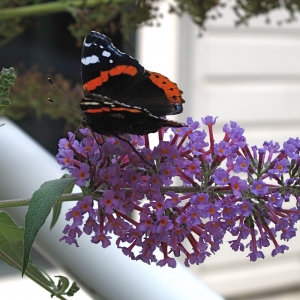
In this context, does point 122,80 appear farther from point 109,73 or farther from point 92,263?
point 92,263

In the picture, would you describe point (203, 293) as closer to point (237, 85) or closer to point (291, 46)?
point (237, 85)

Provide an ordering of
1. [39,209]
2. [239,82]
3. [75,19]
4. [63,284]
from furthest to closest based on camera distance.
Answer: [239,82] → [75,19] → [63,284] → [39,209]

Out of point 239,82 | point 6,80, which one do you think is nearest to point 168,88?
point 6,80

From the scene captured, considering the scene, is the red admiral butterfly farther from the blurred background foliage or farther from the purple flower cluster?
→ the blurred background foliage

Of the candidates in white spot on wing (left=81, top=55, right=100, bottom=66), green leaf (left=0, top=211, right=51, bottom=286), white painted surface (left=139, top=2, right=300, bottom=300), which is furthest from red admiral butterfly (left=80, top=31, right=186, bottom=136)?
white painted surface (left=139, top=2, right=300, bottom=300)

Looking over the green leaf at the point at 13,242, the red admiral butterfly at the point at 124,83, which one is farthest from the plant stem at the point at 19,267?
the red admiral butterfly at the point at 124,83

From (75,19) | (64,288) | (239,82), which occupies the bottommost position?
(64,288)

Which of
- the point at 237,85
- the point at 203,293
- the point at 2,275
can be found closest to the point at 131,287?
the point at 203,293
